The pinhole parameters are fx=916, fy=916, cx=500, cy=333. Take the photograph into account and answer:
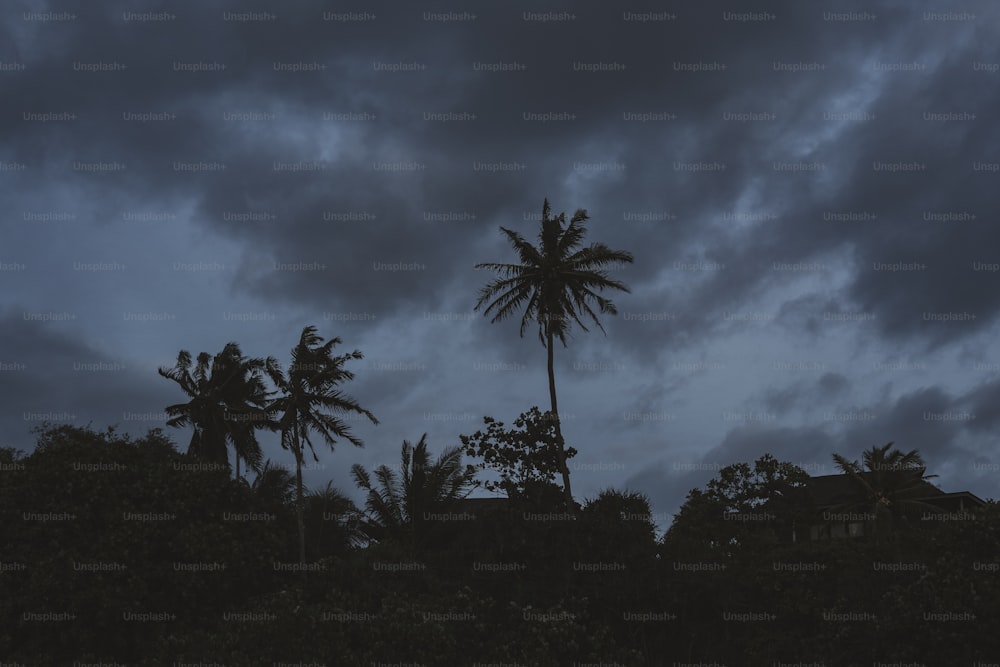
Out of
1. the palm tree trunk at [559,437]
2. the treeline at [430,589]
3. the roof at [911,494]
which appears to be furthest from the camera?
the roof at [911,494]

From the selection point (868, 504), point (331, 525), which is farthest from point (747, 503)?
point (331, 525)

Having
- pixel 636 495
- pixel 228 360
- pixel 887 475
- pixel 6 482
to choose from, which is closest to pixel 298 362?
pixel 228 360

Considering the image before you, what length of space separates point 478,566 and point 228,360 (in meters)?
32.4

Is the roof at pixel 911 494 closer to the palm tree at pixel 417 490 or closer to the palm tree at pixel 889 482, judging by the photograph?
the palm tree at pixel 889 482

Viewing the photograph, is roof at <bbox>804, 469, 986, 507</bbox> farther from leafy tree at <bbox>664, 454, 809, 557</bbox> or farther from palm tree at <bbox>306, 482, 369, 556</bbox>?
palm tree at <bbox>306, 482, 369, 556</bbox>

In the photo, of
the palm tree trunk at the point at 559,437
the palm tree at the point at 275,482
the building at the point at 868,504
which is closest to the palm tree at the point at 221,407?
the palm tree at the point at 275,482

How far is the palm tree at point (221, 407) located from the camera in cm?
5647

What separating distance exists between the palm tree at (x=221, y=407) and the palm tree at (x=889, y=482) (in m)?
37.0

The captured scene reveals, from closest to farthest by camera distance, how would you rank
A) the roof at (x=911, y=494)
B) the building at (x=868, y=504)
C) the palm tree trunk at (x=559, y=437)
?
the palm tree trunk at (x=559, y=437), the building at (x=868, y=504), the roof at (x=911, y=494)

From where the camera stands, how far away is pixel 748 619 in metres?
28.5

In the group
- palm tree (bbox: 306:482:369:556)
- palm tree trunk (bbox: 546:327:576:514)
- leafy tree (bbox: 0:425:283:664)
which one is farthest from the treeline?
palm tree (bbox: 306:482:369:556)

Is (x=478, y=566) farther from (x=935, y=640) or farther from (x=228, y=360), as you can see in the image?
(x=228, y=360)

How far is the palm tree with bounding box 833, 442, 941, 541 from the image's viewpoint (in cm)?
5522

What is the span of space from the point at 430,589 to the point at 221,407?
33.5 meters
